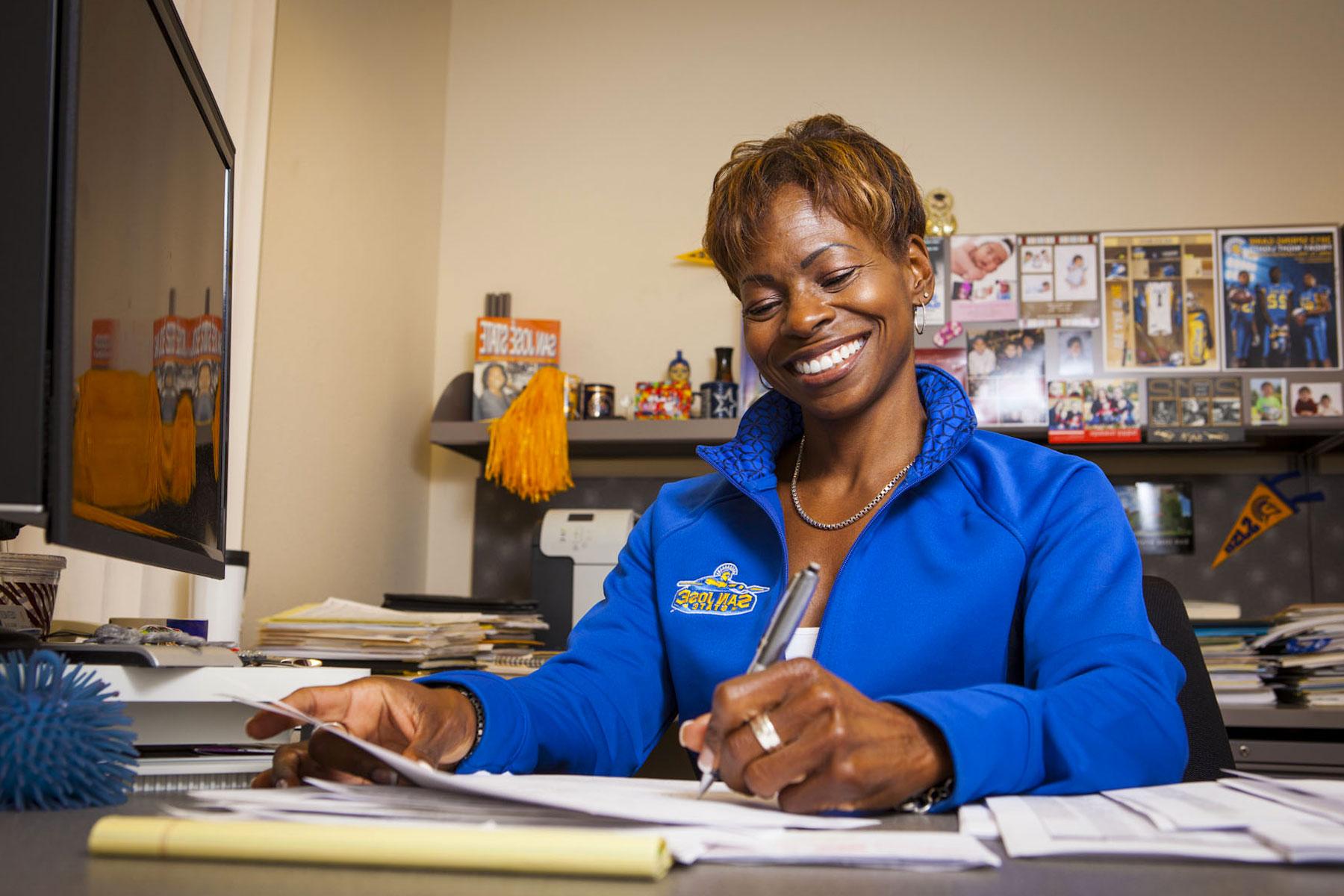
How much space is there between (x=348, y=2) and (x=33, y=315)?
2028 millimetres

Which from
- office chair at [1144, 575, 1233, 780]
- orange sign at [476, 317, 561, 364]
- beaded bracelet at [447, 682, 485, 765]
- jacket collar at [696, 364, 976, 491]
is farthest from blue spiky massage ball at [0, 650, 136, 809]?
orange sign at [476, 317, 561, 364]

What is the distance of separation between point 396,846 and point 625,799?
0.18 metres

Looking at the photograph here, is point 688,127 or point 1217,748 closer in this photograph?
point 1217,748

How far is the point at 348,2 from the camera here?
8.07ft

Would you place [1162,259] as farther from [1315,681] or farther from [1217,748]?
[1217,748]

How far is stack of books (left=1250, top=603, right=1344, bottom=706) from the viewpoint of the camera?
2.04 meters

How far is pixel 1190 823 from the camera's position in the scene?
564mm

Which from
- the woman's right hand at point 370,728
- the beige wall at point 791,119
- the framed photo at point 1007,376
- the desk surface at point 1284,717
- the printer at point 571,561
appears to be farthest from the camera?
the beige wall at point 791,119

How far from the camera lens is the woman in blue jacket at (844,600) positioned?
0.69 m

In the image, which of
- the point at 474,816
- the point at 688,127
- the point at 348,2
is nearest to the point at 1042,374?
the point at 688,127

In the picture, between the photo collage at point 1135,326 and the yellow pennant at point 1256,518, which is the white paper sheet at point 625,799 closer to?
the photo collage at point 1135,326

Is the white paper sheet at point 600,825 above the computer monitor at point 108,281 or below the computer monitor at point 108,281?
below

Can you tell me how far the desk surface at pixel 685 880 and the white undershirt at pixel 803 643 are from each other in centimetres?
60

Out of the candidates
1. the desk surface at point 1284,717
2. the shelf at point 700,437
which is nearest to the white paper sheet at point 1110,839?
the desk surface at point 1284,717
